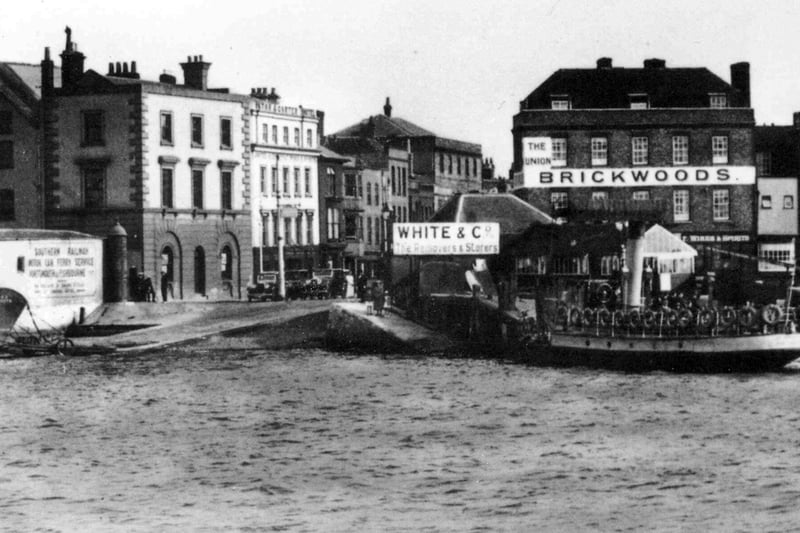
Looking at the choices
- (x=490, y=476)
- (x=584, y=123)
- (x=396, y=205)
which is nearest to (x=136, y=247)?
(x=584, y=123)

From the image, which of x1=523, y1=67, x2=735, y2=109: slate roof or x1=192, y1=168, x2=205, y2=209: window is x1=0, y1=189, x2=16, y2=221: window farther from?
x1=523, y1=67, x2=735, y2=109: slate roof

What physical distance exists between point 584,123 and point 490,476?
56.9 meters

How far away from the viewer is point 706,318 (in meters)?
45.2

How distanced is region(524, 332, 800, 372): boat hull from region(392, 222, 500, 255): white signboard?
613cm

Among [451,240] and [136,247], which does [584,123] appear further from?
[451,240]

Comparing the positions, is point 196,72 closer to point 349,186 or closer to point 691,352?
point 349,186

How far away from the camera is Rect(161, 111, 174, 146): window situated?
79438 millimetres

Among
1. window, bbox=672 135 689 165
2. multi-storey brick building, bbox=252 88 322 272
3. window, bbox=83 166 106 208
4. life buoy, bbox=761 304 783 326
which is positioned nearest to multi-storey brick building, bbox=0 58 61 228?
window, bbox=83 166 106 208

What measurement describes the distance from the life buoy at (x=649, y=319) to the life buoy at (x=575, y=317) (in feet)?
8.88

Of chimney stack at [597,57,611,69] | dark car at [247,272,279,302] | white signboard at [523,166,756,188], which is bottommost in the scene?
dark car at [247,272,279,302]

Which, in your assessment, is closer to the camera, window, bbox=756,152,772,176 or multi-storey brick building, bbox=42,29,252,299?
multi-storey brick building, bbox=42,29,252,299

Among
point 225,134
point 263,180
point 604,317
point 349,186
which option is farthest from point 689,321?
point 349,186

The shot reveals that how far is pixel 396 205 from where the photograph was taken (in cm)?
11794

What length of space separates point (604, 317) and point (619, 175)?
33.5m
